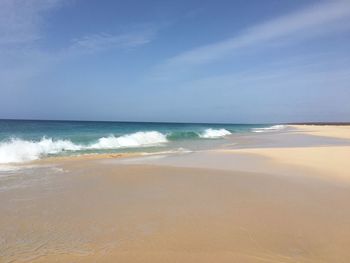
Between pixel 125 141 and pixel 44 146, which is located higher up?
pixel 44 146

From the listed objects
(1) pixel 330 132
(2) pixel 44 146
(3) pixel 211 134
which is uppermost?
(1) pixel 330 132

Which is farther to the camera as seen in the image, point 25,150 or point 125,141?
point 125,141

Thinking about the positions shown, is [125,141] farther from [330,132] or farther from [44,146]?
[330,132]

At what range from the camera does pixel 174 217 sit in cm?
494

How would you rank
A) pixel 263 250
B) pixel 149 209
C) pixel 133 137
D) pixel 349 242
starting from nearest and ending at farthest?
pixel 263 250 < pixel 349 242 < pixel 149 209 < pixel 133 137

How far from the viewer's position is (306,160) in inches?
460

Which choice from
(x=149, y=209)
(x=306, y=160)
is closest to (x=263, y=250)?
(x=149, y=209)

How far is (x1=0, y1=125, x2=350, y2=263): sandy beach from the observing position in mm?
3689

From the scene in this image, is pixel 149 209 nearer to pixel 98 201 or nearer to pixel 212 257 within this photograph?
pixel 98 201

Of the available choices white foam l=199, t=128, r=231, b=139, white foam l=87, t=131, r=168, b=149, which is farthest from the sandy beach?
white foam l=199, t=128, r=231, b=139

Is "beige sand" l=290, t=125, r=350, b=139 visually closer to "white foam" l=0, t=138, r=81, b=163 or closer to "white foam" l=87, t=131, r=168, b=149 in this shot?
"white foam" l=87, t=131, r=168, b=149

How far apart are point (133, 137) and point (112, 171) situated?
1692 cm

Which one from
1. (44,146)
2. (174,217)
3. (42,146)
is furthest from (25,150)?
(174,217)

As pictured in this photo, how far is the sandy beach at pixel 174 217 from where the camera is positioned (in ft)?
12.1
